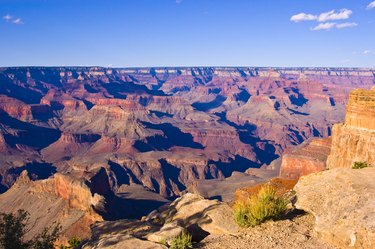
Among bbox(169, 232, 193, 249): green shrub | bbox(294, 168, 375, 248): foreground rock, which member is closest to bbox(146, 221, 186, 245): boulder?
bbox(169, 232, 193, 249): green shrub

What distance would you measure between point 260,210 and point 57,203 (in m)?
65.2

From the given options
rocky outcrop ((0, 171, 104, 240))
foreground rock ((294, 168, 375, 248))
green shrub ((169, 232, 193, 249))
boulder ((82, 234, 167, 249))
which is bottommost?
rocky outcrop ((0, 171, 104, 240))

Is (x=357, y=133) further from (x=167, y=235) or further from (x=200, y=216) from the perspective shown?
(x=167, y=235)

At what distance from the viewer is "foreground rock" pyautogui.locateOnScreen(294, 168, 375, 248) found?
37.6ft

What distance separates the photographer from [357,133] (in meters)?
48.5

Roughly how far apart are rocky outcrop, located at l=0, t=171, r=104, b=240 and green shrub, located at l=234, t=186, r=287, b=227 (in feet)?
144

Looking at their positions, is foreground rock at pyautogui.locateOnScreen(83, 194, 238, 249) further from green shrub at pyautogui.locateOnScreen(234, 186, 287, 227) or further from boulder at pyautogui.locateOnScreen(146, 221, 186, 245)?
green shrub at pyautogui.locateOnScreen(234, 186, 287, 227)

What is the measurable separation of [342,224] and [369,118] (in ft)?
128

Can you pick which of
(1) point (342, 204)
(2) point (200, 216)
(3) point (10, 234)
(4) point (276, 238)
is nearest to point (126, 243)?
(2) point (200, 216)

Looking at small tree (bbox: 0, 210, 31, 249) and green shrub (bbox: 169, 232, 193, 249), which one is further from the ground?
green shrub (bbox: 169, 232, 193, 249)

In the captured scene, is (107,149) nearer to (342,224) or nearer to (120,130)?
(120,130)

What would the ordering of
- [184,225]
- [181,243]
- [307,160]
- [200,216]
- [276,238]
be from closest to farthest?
[276,238] < [181,243] < [184,225] < [200,216] < [307,160]

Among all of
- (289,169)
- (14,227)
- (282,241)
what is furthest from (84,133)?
(282,241)

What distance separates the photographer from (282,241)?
12727mm
